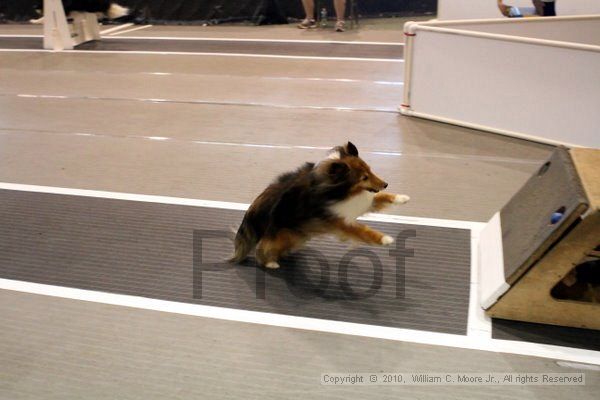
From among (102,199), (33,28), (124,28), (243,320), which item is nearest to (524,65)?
(243,320)

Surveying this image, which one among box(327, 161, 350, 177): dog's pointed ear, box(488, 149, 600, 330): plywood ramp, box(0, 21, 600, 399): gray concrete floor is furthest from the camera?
box(327, 161, 350, 177): dog's pointed ear

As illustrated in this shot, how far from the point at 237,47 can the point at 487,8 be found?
9.86 ft

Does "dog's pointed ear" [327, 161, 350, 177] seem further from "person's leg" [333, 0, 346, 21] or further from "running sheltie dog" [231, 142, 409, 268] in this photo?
"person's leg" [333, 0, 346, 21]

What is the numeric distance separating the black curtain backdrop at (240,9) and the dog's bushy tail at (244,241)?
5.92m

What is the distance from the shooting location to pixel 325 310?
2.19 metres

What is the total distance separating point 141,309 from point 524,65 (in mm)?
2861

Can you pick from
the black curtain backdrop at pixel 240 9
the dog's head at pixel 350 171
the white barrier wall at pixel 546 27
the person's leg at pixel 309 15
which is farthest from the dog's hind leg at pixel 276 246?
the black curtain backdrop at pixel 240 9

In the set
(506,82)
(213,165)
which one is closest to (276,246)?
(213,165)

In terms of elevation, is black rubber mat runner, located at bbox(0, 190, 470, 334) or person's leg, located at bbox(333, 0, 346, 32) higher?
person's leg, located at bbox(333, 0, 346, 32)

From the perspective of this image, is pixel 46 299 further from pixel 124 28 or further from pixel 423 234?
pixel 124 28

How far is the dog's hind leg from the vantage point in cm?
230

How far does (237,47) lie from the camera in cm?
642

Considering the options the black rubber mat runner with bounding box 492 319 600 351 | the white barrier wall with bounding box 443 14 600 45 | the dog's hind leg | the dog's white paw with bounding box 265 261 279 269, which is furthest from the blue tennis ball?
the white barrier wall with bounding box 443 14 600 45

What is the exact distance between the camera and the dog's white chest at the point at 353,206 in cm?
214
